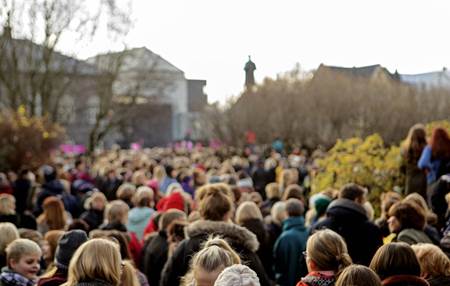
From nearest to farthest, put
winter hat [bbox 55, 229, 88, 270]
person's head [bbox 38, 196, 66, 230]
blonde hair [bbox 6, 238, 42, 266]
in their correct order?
winter hat [bbox 55, 229, 88, 270]
blonde hair [bbox 6, 238, 42, 266]
person's head [bbox 38, 196, 66, 230]

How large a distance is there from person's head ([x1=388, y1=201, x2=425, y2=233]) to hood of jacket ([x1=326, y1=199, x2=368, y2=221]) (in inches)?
21.5

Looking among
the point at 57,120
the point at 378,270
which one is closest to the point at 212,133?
the point at 57,120

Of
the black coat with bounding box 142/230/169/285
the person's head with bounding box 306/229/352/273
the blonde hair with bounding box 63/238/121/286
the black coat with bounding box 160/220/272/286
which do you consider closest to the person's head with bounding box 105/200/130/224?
the black coat with bounding box 142/230/169/285

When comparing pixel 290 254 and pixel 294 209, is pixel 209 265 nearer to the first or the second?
pixel 290 254

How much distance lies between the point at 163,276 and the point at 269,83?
39054mm

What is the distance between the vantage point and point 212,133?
4794 cm

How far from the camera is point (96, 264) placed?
5410 mm

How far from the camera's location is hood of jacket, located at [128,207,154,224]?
11.6 meters

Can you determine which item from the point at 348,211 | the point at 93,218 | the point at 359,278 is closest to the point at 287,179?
the point at 93,218

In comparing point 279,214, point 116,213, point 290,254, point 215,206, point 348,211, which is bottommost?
point 290,254

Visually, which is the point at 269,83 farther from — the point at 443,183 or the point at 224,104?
the point at 443,183

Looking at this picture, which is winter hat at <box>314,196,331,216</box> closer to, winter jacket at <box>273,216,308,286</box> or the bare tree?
winter jacket at <box>273,216,308,286</box>

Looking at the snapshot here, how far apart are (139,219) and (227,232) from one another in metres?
4.41

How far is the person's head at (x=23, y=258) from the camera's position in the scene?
23.3 ft
